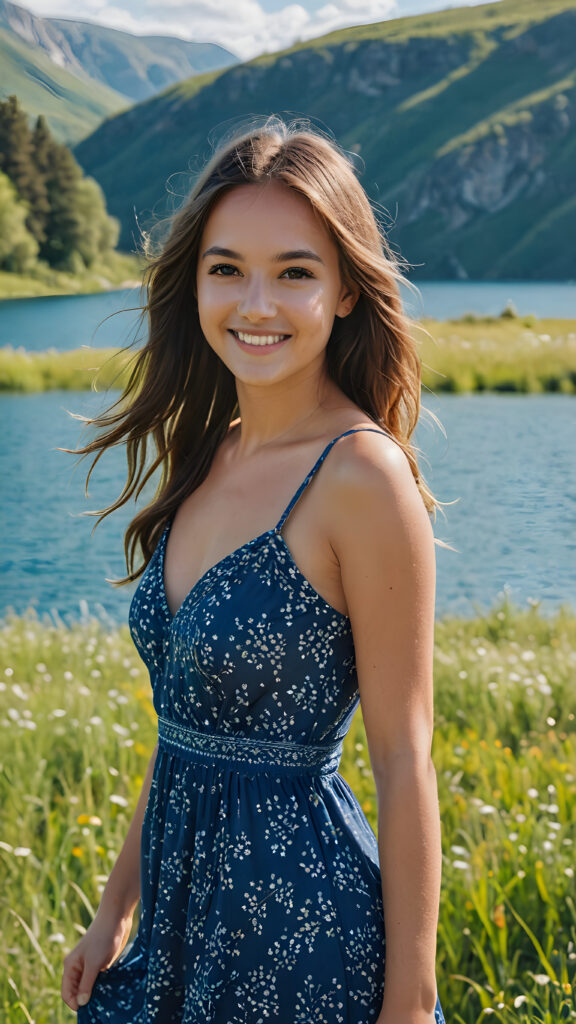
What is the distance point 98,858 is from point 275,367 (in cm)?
198

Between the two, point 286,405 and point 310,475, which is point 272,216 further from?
point 310,475

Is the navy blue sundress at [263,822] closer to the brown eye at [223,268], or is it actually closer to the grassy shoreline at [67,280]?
the brown eye at [223,268]

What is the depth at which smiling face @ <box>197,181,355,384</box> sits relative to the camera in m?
1.55

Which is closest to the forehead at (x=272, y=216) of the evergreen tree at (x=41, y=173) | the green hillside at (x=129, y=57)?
the green hillside at (x=129, y=57)

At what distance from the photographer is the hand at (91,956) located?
174 cm

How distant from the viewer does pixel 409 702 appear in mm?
1398

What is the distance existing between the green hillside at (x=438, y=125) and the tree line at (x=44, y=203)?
6.54ft

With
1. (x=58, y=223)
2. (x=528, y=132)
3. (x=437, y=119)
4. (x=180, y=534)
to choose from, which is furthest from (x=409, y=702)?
(x=528, y=132)

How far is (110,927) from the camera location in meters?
1.78

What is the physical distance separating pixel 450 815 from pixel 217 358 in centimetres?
178

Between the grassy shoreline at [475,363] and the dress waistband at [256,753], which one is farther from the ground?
the grassy shoreline at [475,363]

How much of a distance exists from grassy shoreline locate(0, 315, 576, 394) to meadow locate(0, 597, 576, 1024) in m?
5.39

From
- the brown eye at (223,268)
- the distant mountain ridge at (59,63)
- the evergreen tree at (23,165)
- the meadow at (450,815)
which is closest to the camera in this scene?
the brown eye at (223,268)

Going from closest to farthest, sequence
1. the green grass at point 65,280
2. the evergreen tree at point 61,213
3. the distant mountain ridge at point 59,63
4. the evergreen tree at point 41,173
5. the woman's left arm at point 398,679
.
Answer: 1. the woman's left arm at point 398,679
2. the distant mountain ridge at point 59,63
3. the green grass at point 65,280
4. the evergreen tree at point 41,173
5. the evergreen tree at point 61,213
